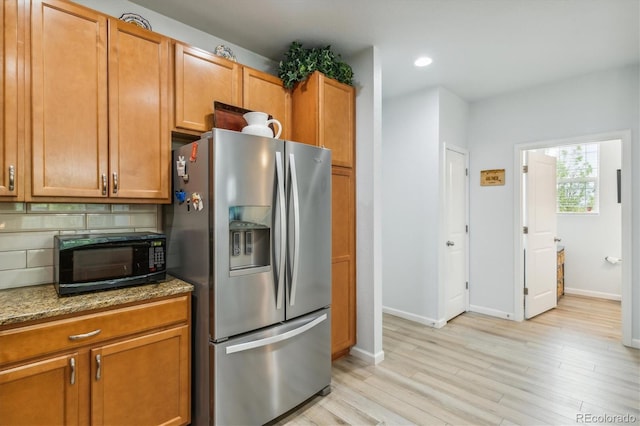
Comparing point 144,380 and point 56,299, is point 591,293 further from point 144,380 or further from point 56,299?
point 56,299

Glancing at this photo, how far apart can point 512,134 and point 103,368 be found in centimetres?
437

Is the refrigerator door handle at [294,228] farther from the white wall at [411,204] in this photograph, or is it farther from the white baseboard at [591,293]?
the white baseboard at [591,293]

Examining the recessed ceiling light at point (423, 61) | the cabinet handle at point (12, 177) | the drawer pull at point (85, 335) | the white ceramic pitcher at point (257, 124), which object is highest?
the recessed ceiling light at point (423, 61)

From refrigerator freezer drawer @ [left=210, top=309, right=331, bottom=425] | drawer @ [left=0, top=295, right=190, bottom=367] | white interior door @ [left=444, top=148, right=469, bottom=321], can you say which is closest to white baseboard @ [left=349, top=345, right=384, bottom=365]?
refrigerator freezer drawer @ [left=210, top=309, right=331, bottom=425]

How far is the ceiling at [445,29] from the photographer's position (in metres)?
2.14

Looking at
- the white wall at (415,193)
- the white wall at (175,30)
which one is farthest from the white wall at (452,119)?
the white wall at (175,30)

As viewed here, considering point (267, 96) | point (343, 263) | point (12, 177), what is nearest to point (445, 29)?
point (267, 96)

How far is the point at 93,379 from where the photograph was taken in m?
1.48

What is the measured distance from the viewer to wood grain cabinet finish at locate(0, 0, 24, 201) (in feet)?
4.90

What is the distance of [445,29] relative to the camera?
2426mm

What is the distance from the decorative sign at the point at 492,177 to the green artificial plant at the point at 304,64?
7.95 feet

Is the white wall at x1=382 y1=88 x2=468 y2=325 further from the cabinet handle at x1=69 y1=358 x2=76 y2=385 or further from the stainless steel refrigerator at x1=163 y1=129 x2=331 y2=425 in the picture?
the cabinet handle at x1=69 y1=358 x2=76 y2=385

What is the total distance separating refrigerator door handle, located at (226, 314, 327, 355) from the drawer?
333mm

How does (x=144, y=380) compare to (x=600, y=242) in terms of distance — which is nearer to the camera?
(x=144, y=380)
